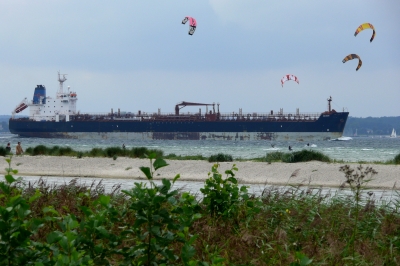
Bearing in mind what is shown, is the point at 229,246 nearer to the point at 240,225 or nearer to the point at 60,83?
the point at 240,225

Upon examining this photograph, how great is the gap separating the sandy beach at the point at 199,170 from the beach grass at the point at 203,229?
8594 mm

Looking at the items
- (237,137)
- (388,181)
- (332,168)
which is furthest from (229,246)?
(237,137)

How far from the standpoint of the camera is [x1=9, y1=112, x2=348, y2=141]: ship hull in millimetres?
71062

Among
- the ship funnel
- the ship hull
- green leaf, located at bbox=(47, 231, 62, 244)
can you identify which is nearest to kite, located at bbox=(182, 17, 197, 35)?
green leaf, located at bbox=(47, 231, 62, 244)

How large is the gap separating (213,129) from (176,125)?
4.17 metres

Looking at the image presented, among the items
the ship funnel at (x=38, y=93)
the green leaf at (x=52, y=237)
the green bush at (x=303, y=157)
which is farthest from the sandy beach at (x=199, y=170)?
the ship funnel at (x=38, y=93)

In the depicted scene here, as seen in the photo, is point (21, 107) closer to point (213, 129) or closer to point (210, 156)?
point (213, 129)

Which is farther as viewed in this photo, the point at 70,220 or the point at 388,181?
the point at 388,181

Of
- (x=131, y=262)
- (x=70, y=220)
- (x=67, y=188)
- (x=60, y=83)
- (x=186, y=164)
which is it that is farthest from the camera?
(x=60, y=83)

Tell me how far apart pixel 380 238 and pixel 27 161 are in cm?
1774

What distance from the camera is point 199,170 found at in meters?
19.0

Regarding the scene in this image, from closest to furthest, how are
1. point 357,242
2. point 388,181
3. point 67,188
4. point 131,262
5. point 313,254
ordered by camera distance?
point 131,262
point 313,254
point 357,242
point 67,188
point 388,181

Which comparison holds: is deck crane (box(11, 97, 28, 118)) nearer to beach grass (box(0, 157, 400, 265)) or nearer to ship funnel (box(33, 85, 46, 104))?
ship funnel (box(33, 85, 46, 104))

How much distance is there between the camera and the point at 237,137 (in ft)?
235
